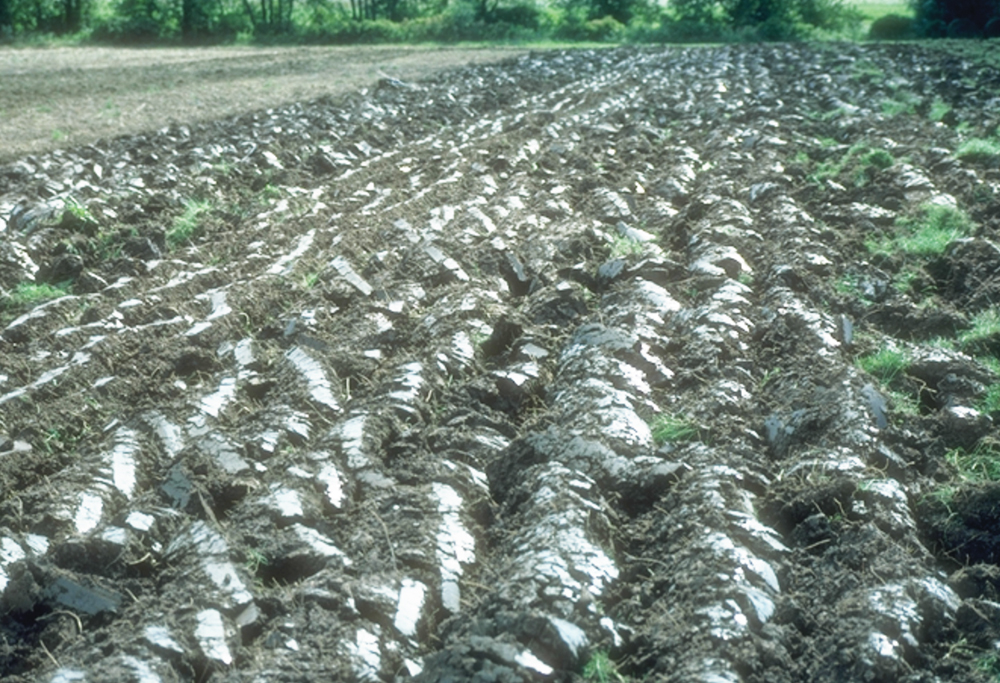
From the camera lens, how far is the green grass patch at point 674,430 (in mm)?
4848

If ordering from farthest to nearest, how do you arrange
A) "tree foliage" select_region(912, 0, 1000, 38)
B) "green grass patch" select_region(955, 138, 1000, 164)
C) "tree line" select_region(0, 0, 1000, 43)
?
"tree line" select_region(0, 0, 1000, 43), "tree foliage" select_region(912, 0, 1000, 38), "green grass patch" select_region(955, 138, 1000, 164)

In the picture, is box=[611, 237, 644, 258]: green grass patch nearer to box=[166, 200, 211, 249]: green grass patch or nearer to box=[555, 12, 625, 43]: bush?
box=[166, 200, 211, 249]: green grass patch

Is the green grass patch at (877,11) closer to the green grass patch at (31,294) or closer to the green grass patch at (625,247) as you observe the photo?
the green grass patch at (625,247)

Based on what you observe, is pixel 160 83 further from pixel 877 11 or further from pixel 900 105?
pixel 877 11

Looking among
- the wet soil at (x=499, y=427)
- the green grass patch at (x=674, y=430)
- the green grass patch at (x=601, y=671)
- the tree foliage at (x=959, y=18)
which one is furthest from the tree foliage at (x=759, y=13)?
the green grass patch at (x=601, y=671)

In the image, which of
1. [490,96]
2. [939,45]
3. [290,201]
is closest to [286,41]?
[939,45]

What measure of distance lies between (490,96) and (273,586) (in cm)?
1308

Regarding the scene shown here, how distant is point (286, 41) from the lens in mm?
37656

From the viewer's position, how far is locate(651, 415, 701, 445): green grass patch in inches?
191

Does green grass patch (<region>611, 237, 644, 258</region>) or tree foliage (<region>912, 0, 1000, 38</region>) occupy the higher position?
tree foliage (<region>912, 0, 1000, 38</region>)

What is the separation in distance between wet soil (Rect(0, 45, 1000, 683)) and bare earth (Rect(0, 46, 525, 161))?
3307 mm

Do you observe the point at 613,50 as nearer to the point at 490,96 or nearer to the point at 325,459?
the point at 490,96

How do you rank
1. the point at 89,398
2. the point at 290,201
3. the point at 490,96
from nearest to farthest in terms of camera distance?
the point at 89,398, the point at 290,201, the point at 490,96

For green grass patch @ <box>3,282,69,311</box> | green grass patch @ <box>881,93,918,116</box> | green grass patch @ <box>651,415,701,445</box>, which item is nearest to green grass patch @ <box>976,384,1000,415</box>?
green grass patch @ <box>651,415,701,445</box>
